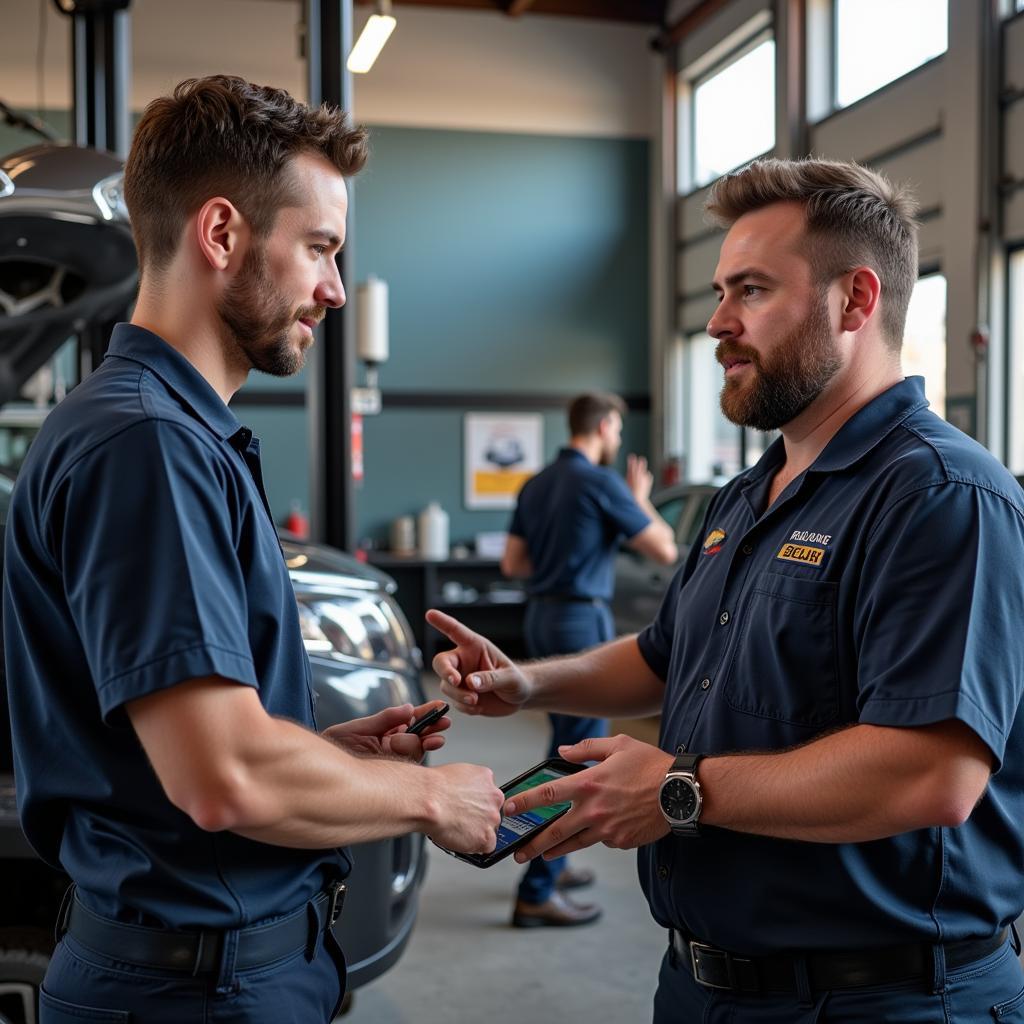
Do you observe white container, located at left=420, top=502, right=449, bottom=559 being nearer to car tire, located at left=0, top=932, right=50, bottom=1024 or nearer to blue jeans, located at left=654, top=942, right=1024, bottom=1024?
car tire, located at left=0, top=932, right=50, bottom=1024

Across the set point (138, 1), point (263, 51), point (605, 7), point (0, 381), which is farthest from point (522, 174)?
point (0, 381)

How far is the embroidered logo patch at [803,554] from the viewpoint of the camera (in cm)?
159

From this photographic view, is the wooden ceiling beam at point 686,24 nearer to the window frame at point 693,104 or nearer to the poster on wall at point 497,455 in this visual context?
the window frame at point 693,104

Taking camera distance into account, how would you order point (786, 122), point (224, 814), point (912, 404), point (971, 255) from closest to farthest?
point (224, 814), point (912, 404), point (971, 255), point (786, 122)

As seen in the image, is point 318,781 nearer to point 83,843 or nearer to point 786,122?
point 83,843

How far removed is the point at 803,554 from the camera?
5.30 feet

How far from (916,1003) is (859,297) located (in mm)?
953

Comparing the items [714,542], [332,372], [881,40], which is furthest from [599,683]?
[881,40]

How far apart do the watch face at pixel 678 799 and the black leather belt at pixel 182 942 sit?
1.60 feet

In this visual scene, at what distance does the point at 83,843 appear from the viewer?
1403mm

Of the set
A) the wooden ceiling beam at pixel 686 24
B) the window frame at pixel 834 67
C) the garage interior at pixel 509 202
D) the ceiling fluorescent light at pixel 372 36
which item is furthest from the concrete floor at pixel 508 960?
the wooden ceiling beam at pixel 686 24

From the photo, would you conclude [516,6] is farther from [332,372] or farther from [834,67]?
[332,372]

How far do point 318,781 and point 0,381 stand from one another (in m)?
2.70

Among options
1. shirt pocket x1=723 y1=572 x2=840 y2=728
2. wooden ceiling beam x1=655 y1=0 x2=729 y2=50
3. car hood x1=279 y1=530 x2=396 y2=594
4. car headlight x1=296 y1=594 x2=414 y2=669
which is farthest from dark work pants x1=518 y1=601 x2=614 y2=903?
wooden ceiling beam x1=655 y1=0 x2=729 y2=50
